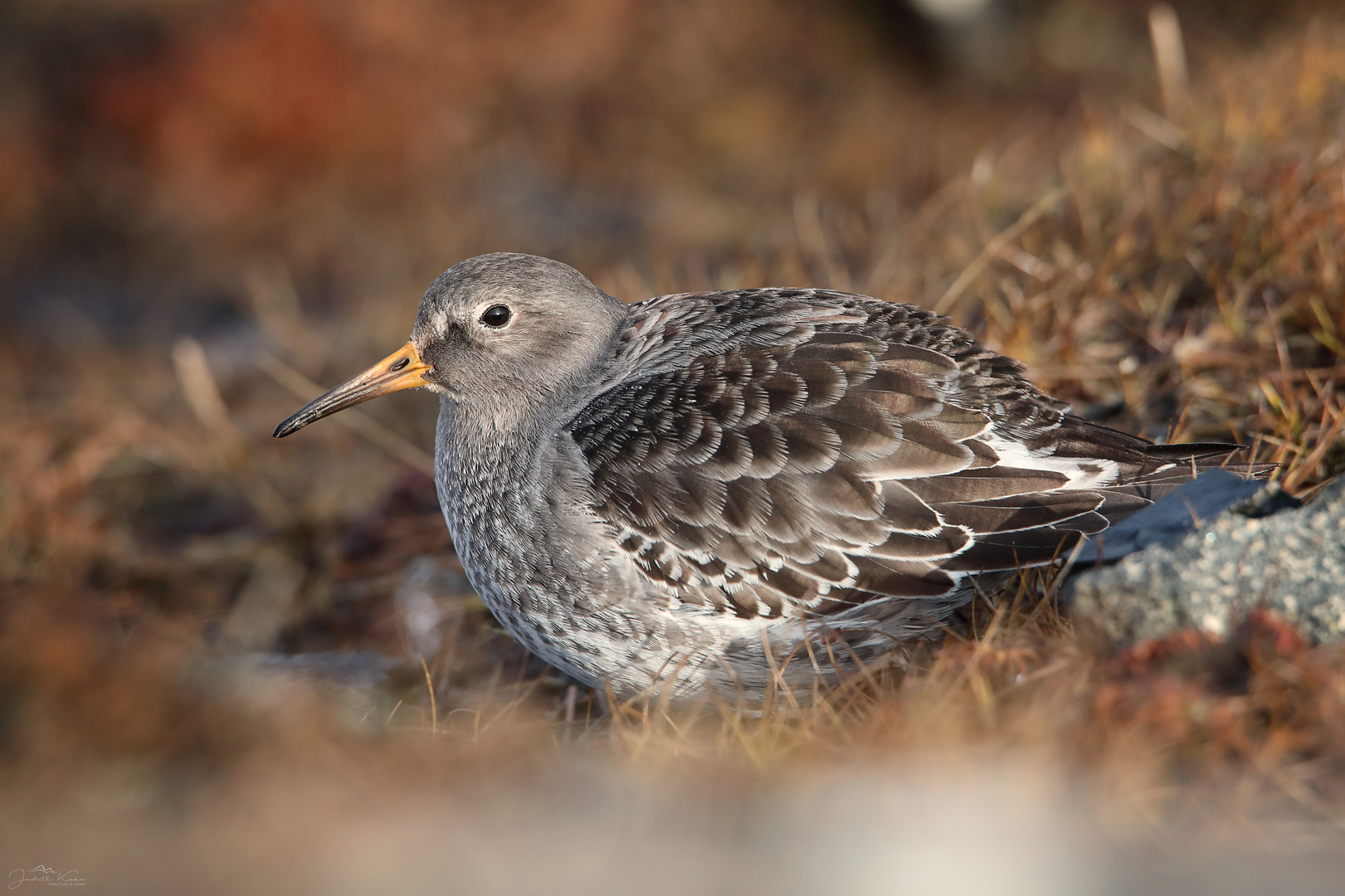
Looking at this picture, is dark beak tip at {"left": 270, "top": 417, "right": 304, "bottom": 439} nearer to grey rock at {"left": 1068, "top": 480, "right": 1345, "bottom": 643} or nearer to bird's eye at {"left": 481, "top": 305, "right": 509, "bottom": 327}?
bird's eye at {"left": 481, "top": 305, "right": 509, "bottom": 327}

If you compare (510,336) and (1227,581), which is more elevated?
(510,336)

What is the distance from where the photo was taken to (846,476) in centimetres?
427

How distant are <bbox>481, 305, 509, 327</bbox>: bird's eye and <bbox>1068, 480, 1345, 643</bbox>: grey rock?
8.66ft

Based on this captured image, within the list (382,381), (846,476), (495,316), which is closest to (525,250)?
(382,381)

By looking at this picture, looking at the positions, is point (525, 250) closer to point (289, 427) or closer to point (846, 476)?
point (289, 427)

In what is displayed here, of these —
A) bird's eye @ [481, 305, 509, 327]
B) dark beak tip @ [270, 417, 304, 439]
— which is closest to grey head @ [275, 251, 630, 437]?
bird's eye @ [481, 305, 509, 327]

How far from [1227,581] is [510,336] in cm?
300

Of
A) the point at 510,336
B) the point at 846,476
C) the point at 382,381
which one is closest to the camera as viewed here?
the point at 846,476

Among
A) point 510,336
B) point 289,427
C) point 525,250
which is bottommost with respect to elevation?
point 525,250

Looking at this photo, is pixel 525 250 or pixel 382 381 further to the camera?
pixel 525 250

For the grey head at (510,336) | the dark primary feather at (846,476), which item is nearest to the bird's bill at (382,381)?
the grey head at (510,336)

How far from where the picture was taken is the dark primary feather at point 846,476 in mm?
4266

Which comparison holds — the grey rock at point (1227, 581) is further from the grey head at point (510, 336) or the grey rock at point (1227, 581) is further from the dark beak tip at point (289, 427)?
the dark beak tip at point (289, 427)

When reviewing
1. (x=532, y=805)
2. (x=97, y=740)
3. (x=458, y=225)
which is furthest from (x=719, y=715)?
(x=458, y=225)
